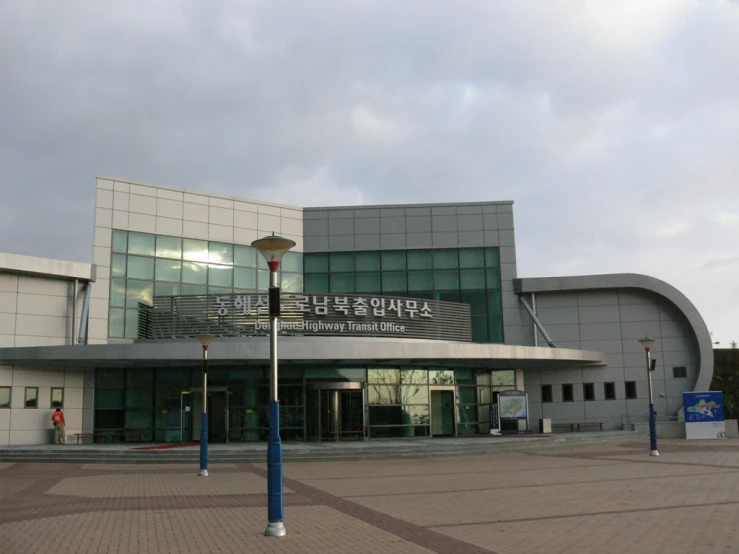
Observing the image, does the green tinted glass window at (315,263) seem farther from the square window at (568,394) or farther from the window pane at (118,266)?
the square window at (568,394)

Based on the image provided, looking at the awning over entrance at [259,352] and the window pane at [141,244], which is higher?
the window pane at [141,244]

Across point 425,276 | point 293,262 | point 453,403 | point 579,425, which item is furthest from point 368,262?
point 579,425

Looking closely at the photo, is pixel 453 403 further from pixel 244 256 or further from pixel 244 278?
pixel 244 256

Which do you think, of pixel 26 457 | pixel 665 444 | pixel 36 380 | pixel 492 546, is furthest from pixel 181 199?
pixel 492 546

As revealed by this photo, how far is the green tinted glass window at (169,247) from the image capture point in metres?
36.2

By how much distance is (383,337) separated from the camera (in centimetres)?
3142

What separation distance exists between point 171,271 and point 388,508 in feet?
78.4

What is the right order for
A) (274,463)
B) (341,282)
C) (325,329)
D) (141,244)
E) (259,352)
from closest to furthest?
(274,463) → (259,352) → (325,329) → (141,244) → (341,282)

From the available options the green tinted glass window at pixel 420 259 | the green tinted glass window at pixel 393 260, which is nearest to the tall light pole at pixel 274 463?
the green tinted glass window at pixel 393 260

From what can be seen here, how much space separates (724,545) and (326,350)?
19.6 metres

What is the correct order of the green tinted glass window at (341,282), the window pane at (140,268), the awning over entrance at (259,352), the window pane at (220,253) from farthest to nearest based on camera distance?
the green tinted glass window at (341,282) → the window pane at (220,253) → the window pane at (140,268) → the awning over entrance at (259,352)

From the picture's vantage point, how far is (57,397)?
3244cm

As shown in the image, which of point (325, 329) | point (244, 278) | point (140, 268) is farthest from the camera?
point (244, 278)

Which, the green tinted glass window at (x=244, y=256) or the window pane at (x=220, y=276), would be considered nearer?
the window pane at (x=220, y=276)
